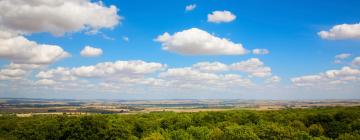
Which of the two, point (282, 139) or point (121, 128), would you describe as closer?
point (282, 139)

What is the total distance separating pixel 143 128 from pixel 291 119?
46695 mm

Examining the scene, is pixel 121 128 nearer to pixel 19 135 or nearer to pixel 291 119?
pixel 19 135

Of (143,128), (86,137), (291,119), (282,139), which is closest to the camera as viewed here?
(282,139)

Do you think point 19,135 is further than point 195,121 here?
No

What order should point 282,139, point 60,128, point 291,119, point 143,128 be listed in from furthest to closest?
point 291,119, point 143,128, point 60,128, point 282,139

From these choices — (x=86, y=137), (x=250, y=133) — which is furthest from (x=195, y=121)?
(x=250, y=133)

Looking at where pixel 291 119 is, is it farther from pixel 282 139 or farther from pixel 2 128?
pixel 2 128

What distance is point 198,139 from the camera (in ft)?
249

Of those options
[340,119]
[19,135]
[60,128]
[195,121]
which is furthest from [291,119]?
[19,135]

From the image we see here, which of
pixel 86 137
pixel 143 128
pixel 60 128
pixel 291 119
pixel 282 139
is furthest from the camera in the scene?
pixel 291 119

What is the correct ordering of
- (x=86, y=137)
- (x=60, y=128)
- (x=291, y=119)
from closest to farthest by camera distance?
(x=86, y=137), (x=60, y=128), (x=291, y=119)

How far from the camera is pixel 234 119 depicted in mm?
109938

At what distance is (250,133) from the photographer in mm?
58219

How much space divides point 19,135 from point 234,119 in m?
63.4
